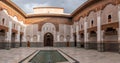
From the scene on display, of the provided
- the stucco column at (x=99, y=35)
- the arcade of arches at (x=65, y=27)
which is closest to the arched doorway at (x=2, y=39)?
the arcade of arches at (x=65, y=27)

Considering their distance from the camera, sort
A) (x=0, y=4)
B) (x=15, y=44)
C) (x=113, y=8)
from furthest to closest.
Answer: (x=15, y=44) < (x=0, y=4) < (x=113, y=8)

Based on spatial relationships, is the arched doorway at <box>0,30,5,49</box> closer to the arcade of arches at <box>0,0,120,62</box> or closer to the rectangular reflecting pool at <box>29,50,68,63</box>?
the arcade of arches at <box>0,0,120,62</box>

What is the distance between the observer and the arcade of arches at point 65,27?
1603 centimetres

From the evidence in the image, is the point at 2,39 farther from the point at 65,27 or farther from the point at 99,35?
the point at 65,27

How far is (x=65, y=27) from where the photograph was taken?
100 ft

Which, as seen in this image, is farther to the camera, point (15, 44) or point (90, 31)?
point (15, 44)

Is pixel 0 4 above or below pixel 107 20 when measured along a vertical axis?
above

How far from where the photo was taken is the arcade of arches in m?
16.0

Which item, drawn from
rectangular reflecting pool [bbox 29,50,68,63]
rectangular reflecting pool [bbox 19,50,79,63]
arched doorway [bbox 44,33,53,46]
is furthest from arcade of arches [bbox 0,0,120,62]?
rectangular reflecting pool [bbox 29,50,68,63]

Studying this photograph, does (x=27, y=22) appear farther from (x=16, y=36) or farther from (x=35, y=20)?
(x=16, y=36)

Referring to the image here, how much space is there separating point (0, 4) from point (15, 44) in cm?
835

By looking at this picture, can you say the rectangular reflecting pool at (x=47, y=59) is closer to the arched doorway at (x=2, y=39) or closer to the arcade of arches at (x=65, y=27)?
the arcade of arches at (x=65, y=27)

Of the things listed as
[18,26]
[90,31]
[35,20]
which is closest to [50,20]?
[35,20]

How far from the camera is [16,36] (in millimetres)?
25078
